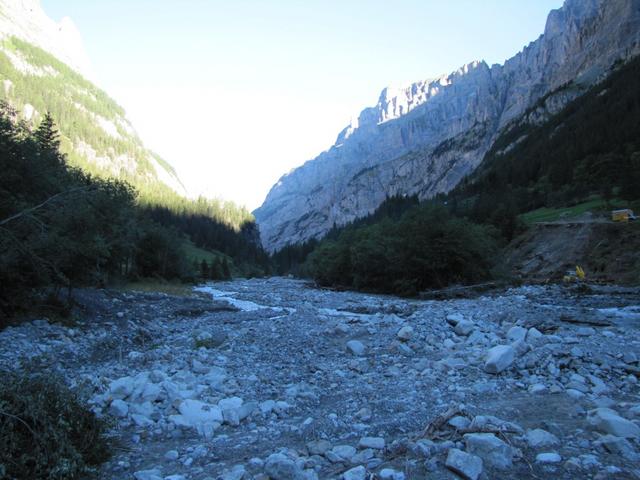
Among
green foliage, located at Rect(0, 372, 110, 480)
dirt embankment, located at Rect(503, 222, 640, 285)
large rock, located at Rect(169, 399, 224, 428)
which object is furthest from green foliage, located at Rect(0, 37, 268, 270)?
green foliage, located at Rect(0, 372, 110, 480)

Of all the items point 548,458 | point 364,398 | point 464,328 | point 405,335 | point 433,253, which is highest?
point 433,253

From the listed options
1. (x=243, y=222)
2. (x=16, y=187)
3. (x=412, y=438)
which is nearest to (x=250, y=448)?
(x=412, y=438)

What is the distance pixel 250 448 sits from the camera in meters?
6.30

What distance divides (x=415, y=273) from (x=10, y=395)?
3765 centimetres

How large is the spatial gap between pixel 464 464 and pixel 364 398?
3.69m

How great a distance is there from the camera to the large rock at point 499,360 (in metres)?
9.26

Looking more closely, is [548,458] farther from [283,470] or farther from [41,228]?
[41,228]

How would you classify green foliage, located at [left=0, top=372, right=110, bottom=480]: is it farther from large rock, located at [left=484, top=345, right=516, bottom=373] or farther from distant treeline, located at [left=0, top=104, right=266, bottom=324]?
large rock, located at [left=484, top=345, right=516, bottom=373]

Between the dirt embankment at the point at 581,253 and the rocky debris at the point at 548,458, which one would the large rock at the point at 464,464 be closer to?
the rocky debris at the point at 548,458

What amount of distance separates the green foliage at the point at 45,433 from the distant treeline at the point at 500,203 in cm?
3457

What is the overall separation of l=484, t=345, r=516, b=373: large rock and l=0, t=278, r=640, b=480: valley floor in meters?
0.03

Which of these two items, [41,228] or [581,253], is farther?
[581,253]

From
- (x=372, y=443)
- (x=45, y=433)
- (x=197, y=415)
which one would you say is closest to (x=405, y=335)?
(x=372, y=443)

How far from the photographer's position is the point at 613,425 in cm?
571
